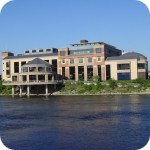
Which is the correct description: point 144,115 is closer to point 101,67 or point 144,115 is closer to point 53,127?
point 53,127

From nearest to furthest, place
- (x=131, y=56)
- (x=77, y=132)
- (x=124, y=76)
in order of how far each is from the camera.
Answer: (x=77, y=132) → (x=124, y=76) → (x=131, y=56)

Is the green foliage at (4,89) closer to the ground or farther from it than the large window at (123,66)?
closer to the ground

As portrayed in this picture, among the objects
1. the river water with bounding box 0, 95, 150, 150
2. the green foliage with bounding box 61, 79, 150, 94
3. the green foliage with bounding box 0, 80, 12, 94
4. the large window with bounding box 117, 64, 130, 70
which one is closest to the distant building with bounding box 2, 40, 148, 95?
the large window with bounding box 117, 64, 130, 70


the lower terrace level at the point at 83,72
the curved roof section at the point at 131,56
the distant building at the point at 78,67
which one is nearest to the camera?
the distant building at the point at 78,67

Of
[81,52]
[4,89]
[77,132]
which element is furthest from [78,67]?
[77,132]

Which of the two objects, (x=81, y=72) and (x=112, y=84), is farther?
(x=81, y=72)

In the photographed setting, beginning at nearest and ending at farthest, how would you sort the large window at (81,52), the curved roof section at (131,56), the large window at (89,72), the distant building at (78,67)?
the distant building at (78,67) → the curved roof section at (131,56) → the large window at (81,52) → the large window at (89,72)

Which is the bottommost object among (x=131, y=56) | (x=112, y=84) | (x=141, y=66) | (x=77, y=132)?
(x=77, y=132)

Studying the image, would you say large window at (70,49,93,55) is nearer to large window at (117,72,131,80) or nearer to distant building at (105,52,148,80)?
distant building at (105,52,148,80)

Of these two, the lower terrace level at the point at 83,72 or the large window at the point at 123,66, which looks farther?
the lower terrace level at the point at 83,72

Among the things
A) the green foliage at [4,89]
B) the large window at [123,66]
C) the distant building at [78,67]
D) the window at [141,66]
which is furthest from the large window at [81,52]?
the green foliage at [4,89]

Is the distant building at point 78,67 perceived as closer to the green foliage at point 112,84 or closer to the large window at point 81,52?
the large window at point 81,52

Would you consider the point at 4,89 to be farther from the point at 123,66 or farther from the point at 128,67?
the point at 128,67

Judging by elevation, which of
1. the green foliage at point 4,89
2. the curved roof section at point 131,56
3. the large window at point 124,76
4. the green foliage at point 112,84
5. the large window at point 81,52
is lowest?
the green foliage at point 4,89
